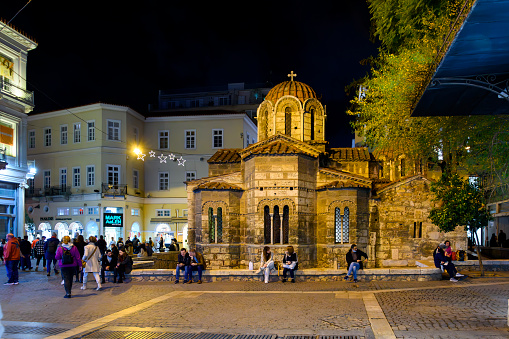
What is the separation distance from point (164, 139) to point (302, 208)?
2045 cm

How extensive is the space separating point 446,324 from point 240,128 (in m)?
30.5

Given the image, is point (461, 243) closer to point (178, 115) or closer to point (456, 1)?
point (456, 1)

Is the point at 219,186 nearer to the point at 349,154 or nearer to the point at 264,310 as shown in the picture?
the point at 349,154

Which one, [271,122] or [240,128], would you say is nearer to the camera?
[271,122]

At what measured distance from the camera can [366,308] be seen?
11633mm

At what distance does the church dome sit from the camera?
26.3 metres

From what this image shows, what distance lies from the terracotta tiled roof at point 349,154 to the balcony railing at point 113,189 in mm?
15752

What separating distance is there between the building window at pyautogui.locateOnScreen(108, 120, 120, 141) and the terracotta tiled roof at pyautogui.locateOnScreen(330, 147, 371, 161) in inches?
648

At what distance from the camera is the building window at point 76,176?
120ft

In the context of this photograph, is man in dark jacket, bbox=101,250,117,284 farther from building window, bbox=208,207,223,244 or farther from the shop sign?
the shop sign

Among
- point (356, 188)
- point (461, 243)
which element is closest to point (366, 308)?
point (356, 188)

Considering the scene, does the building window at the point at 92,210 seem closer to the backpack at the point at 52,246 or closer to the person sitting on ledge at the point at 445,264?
the backpack at the point at 52,246

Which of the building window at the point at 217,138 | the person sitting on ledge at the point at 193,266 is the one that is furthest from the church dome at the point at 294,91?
the building window at the point at 217,138

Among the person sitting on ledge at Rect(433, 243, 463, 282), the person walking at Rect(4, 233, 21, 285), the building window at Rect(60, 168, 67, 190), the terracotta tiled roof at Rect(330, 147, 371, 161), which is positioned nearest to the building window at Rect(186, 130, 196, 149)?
the building window at Rect(60, 168, 67, 190)
